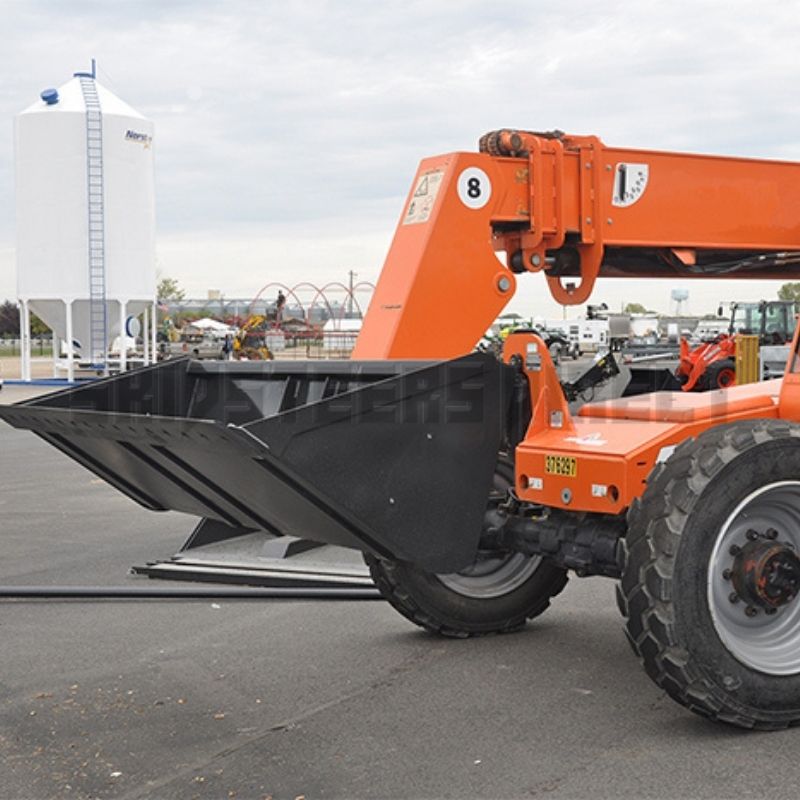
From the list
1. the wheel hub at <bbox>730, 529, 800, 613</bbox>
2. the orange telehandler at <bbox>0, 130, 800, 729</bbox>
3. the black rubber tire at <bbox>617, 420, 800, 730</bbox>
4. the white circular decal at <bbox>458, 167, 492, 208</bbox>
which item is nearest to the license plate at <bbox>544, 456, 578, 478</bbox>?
the orange telehandler at <bbox>0, 130, 800, 729</bbox>

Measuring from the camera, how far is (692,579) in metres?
4.51

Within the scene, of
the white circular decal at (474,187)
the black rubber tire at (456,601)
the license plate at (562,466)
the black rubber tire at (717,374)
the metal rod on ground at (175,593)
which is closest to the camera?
the license plate at (562,466)

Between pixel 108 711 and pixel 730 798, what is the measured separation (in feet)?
8.57

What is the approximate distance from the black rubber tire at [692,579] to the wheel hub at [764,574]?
244 millimetres

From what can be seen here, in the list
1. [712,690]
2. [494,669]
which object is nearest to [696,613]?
[712,690]

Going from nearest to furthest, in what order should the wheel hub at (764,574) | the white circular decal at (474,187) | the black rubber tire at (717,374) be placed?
the wheel hub at (764,574)
the white circular decal at (474,187)
the black rubber tire at (717,374)

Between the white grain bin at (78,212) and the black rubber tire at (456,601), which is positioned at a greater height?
the white grain bin at (78,212)

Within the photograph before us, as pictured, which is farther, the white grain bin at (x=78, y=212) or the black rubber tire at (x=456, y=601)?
the white grain bin at (x=78, y=212)

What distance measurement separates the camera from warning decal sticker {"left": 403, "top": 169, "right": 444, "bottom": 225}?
5719 mm

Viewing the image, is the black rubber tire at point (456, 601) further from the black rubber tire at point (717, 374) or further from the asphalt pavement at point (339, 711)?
the black rubber tire at point (717, 374)

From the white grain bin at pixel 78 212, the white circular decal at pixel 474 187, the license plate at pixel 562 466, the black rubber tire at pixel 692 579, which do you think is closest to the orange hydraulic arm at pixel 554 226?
the white circular decal at pixel 474 187

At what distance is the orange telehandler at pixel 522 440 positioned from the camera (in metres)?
4.53

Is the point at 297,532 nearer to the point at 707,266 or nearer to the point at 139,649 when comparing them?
the point at 139,649

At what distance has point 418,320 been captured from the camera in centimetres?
568
